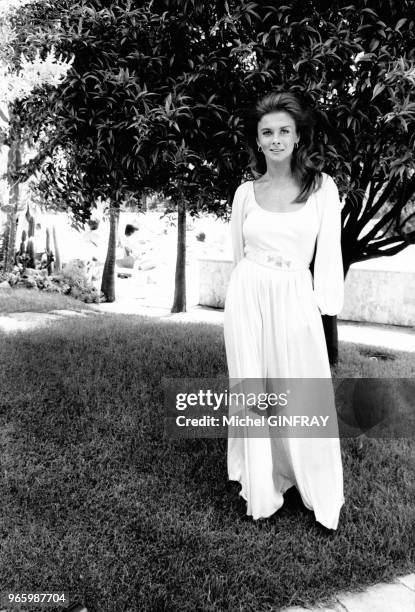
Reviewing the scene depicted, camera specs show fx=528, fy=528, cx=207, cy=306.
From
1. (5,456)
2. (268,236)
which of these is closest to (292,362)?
(268,236)

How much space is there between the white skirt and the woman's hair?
0.49m

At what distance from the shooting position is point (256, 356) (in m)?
2.94

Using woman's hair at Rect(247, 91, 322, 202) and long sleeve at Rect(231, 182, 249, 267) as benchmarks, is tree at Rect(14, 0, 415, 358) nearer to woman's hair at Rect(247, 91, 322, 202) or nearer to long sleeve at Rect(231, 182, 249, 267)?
woman's hair at Rect(247, 91, 322, 202)

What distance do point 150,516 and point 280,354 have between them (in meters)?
1.19

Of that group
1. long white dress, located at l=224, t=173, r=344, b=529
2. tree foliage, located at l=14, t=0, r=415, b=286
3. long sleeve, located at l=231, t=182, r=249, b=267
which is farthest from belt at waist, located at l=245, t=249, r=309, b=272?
tree foliage, located at l=14, t=0, r=415, b=286

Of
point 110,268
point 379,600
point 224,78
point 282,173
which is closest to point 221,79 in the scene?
point 224,78

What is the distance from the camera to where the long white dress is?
111 inches

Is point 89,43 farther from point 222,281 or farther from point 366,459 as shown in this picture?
point 222,281

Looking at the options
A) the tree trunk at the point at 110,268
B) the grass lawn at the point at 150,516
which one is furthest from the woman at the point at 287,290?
the tree trunk at the point at 110,268

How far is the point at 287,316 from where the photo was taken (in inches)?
113

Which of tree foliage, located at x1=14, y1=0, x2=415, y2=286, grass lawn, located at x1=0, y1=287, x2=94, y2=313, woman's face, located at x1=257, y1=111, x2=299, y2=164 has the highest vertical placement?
tree foliage, located at x1=14, y1=0, x2=415, y2=286

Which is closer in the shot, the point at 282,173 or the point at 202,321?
the point at 282,173

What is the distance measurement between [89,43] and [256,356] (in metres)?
2.41

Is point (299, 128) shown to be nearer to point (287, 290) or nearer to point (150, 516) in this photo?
point (287, 290)
